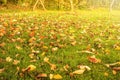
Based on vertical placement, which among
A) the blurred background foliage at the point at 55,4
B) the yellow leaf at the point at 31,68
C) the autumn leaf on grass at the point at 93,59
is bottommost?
the blurred background foliage at the point at 55,4

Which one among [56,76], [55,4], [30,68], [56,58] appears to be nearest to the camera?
[56,76]

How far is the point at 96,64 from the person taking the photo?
13.0ft

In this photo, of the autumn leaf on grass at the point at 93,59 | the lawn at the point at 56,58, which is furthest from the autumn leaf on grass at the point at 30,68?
the autumn leaf on grass at the point at 93,59

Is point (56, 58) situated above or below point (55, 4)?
above

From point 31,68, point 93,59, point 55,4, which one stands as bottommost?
point 55,4

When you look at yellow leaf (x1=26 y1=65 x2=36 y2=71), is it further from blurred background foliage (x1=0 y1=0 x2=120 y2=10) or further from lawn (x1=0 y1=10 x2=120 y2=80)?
blurred background foliage (x1=0 y1=0 x2=120 y2=10)

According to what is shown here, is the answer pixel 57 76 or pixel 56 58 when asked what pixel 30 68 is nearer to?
pixel 57 76

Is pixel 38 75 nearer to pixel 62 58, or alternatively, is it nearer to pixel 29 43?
pixel 62 58

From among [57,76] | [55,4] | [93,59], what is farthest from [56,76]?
[55,4]

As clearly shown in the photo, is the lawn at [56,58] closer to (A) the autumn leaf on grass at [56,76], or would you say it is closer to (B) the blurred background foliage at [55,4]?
(A) the autumn leaf on grass at [56,76]

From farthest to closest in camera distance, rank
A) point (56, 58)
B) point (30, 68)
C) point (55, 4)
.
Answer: point (55, 4), point (56, 58), point (30, 68)

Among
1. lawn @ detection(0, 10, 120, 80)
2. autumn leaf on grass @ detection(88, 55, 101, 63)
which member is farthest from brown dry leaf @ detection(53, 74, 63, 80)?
autumn leaf on grass @ detection(88, 55, 101, 63)

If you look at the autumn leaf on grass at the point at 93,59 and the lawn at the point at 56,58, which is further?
the autumn leaf on grass at the point at 93,59

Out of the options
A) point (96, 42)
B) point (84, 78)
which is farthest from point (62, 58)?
point (96, 42)
